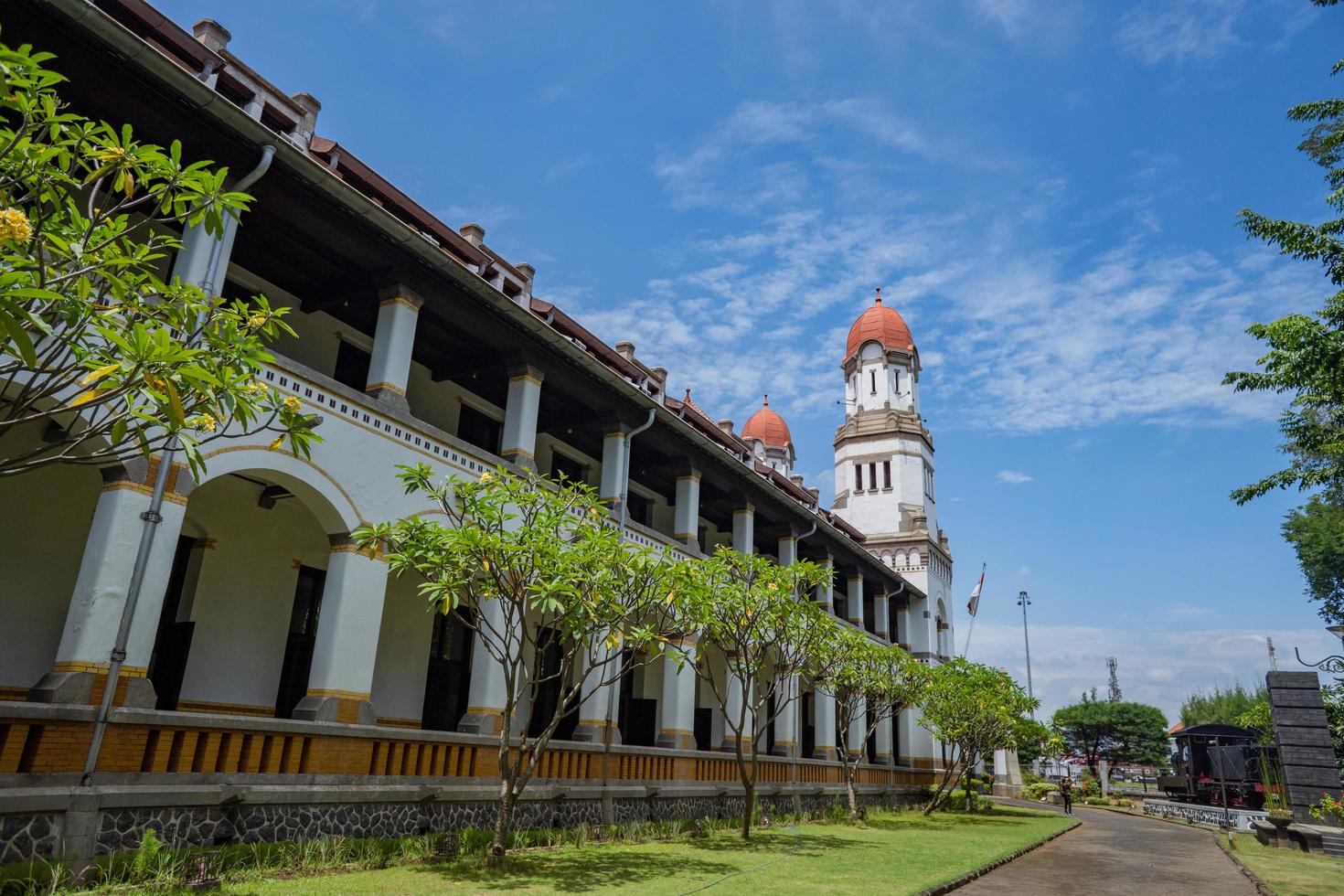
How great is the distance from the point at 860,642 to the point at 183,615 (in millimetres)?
13656

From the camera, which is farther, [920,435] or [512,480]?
[920,435]

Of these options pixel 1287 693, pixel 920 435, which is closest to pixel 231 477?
pixel 1287 693

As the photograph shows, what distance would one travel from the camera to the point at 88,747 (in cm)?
791

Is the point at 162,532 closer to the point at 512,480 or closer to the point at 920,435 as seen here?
the point at 512,480

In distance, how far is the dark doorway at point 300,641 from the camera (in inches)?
533

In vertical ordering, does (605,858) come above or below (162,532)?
below

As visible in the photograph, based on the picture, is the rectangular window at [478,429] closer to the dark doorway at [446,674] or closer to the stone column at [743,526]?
the dark doorway at [446,674]

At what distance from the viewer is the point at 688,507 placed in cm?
1939

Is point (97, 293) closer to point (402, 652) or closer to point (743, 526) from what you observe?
point (402, 652)

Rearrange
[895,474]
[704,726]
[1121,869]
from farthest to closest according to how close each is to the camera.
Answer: [895,474] < [704,726] < [1121,869]

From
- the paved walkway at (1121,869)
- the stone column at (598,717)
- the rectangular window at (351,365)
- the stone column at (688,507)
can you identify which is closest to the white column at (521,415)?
the rectangular window at (351,365)

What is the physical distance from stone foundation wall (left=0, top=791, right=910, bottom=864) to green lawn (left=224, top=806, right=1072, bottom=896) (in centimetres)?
96

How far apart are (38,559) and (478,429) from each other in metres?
7.69

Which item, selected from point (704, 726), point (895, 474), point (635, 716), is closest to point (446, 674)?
point (635, 716)
